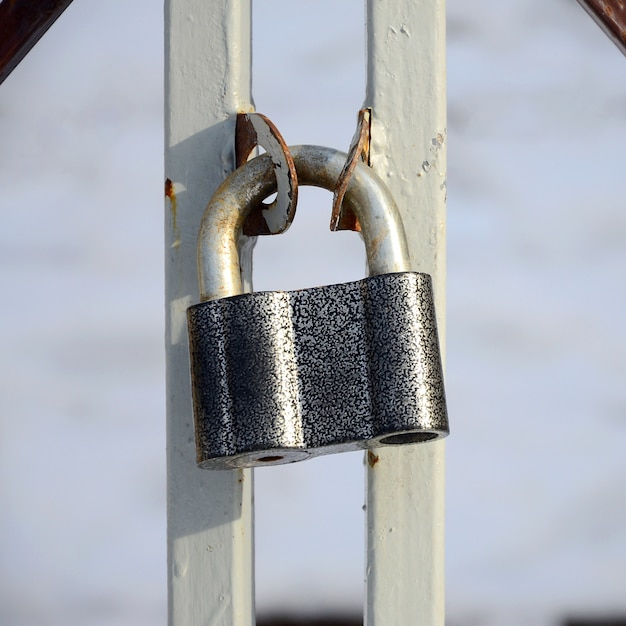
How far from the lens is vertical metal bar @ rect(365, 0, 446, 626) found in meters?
0.61

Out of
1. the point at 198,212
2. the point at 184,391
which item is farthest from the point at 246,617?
the point at 198,212

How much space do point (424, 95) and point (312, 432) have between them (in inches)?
10.1

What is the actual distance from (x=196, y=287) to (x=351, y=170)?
0.54ft

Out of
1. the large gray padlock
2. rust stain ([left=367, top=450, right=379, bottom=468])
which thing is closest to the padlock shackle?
the large gray padlock

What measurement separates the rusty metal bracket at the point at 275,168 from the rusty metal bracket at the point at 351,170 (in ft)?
0.10

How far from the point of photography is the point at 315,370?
1.79ft

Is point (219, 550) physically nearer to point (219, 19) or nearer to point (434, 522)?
point (434, 522)

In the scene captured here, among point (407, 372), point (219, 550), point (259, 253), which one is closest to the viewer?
point (407, 372)

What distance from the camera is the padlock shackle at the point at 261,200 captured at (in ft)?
1.83

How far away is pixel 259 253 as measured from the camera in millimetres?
955
